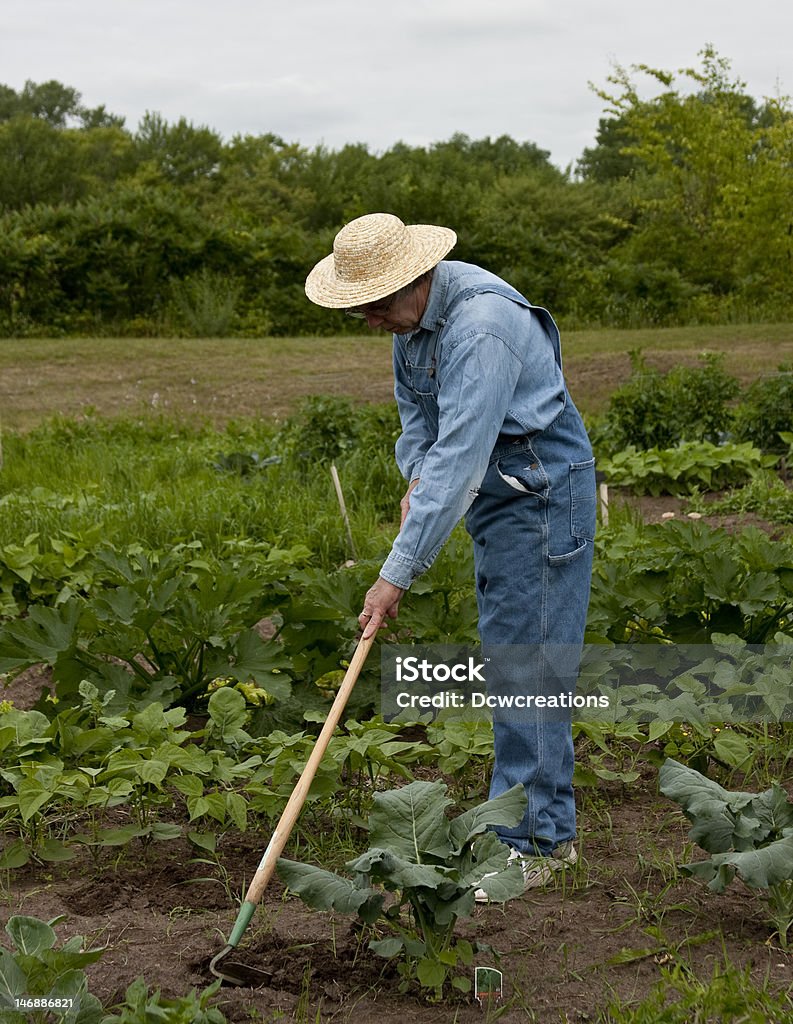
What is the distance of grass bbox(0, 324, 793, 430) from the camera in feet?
38.5

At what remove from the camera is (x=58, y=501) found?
6574 mm

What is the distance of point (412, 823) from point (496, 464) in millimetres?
885

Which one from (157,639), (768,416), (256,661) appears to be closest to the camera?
(256,661)

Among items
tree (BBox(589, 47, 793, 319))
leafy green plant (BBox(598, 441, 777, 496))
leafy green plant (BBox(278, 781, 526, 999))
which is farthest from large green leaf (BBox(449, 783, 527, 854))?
tree (BBox(589, 47, 793, 319))

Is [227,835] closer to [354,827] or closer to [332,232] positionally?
[354,827]

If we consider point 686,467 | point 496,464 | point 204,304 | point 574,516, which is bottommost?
point 686,467

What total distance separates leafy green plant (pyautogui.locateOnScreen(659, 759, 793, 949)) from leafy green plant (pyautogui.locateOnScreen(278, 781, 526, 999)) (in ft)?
1.34

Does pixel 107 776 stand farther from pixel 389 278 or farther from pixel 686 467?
pixel 686 467

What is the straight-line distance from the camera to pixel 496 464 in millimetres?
2939

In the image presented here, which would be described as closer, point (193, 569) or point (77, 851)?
point (77, 851)

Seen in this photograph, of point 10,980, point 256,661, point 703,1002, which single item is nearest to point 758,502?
point 256,661

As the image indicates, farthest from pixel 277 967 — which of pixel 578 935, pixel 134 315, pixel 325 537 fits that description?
pixel 134 315

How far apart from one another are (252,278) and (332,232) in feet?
7.94

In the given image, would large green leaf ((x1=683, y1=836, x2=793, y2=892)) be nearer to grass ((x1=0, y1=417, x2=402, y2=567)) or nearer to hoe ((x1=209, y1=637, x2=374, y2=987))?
hoe ((x1=209, y1=637, x2=374, y2=987))
